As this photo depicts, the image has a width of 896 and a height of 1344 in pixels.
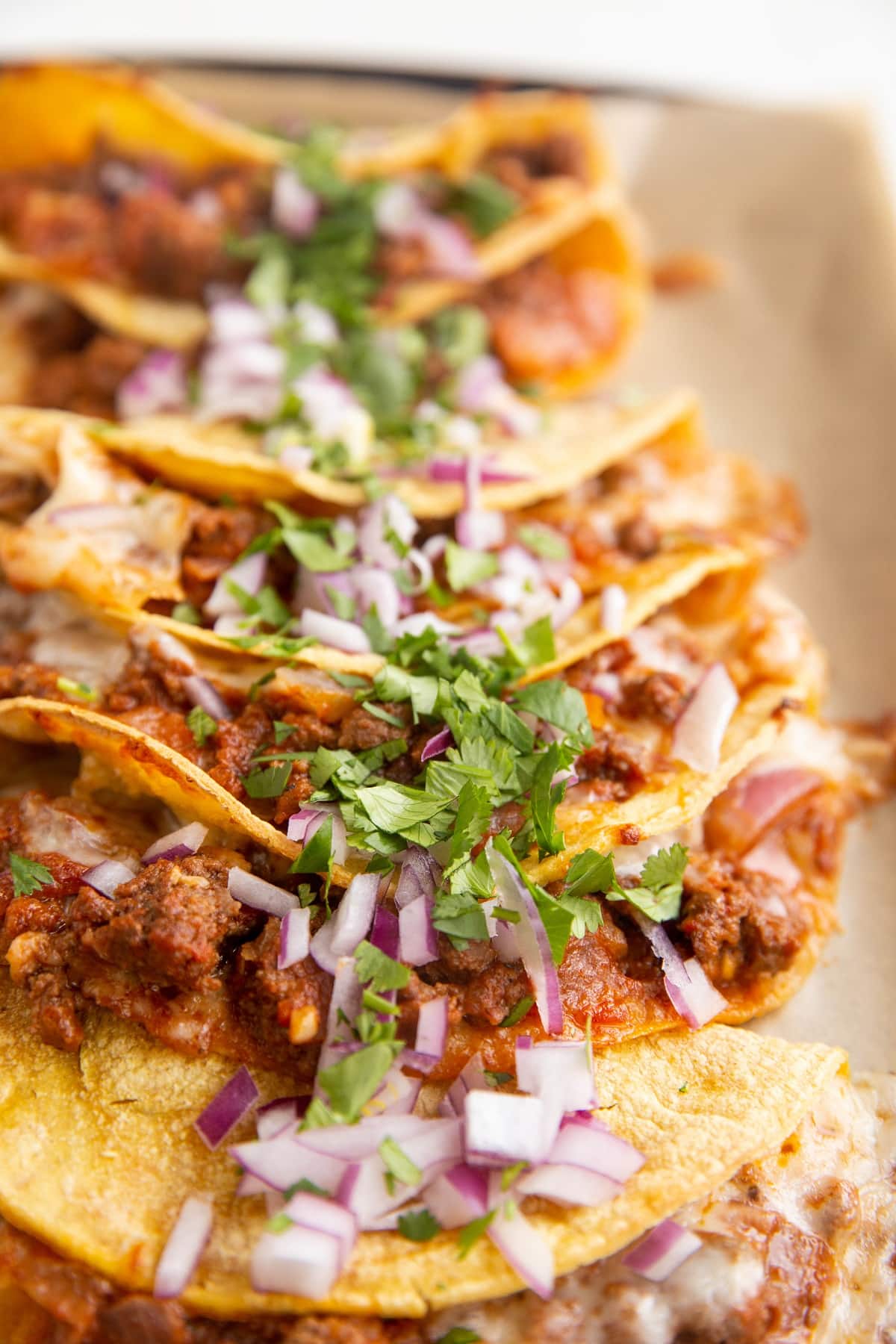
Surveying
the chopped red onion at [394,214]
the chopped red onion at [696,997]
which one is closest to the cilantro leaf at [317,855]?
the chopped red onion at [696,997]

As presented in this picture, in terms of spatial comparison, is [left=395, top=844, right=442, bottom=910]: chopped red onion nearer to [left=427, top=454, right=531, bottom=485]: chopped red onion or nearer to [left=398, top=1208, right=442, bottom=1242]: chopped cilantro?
[left=398, top=1208, right=442, bottom=1242]: chopped cilantro

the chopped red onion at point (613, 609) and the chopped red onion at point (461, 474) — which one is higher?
the chopped red onion at point (461, 474)

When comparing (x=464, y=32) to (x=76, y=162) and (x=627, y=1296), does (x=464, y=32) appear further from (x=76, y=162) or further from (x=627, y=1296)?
(x=627, y=1296)

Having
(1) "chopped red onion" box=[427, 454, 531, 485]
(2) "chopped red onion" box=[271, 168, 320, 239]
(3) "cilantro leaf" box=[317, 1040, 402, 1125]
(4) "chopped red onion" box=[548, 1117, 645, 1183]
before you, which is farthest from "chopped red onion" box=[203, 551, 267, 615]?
(2) "chopped red onion" box=[271, 168, 320, 239]

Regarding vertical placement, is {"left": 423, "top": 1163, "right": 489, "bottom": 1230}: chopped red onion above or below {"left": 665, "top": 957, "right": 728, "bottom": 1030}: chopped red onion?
below

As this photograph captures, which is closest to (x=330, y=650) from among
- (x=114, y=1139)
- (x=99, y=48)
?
(x=114, y=1139)

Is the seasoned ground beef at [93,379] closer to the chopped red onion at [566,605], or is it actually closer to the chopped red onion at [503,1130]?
the chopped red onion at [566,605]

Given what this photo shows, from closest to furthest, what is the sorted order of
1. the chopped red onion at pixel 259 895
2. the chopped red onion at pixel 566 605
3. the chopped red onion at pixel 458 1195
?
the chopped red onion at pixel 458 1195 < the chopped red onion at pixel 259 895 < the chopped red onion at pixel 566 605
